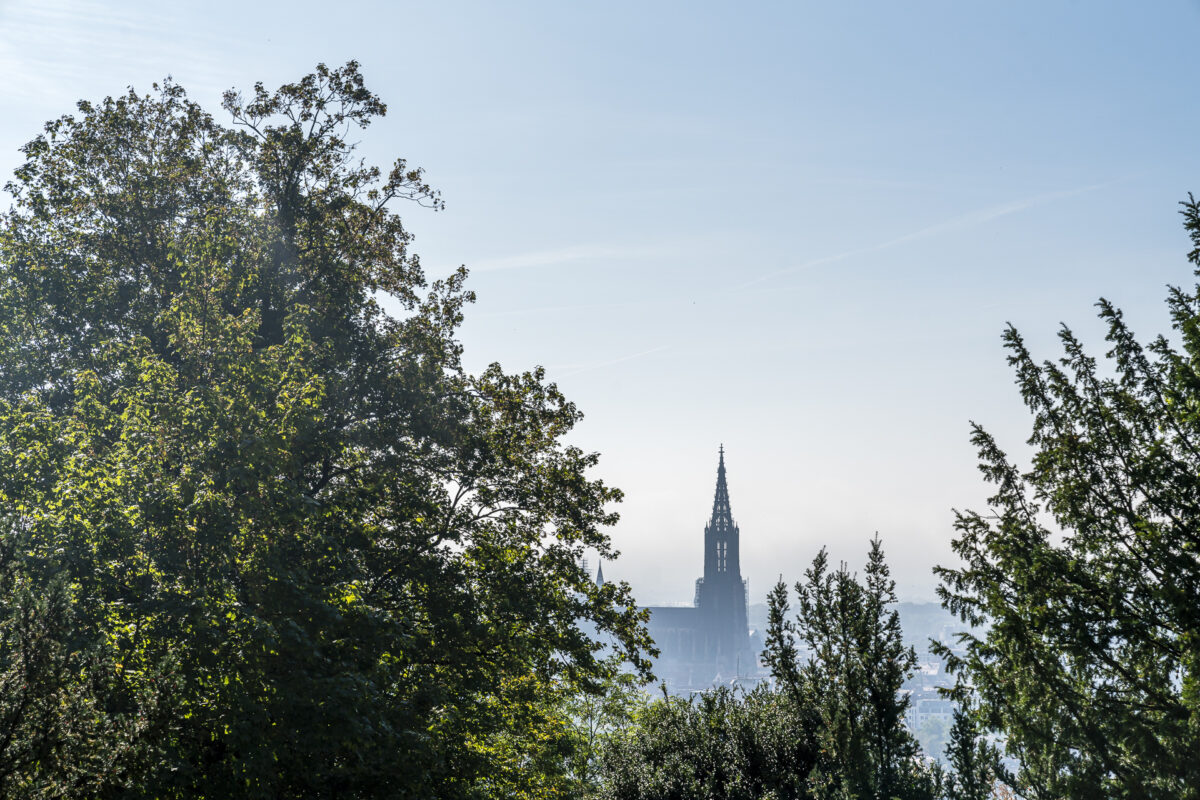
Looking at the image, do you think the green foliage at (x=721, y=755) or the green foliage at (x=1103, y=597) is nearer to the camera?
the green foliage at (x=1103, y=597)

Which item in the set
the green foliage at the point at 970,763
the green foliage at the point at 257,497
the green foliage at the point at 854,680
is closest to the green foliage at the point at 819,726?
the green foliage at the point at 854,680

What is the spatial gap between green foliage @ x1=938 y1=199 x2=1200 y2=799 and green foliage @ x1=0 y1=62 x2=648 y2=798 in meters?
7.50

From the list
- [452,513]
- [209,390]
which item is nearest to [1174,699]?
[452,513]

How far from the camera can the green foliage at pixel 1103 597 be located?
1118 cm

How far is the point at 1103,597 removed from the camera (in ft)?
40.0

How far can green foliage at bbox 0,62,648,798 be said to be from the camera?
1022cm

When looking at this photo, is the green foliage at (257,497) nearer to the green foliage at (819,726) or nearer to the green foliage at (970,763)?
the green foliage at (819,726)

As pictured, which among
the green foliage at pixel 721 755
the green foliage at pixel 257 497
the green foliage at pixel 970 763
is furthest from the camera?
the green foliage at pixel 721 755

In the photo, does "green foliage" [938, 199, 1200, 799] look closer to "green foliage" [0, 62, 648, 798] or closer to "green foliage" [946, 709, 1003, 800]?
"green foliage" [946, 709, 1003, 800]

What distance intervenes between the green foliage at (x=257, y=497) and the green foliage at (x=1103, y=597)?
7.50m

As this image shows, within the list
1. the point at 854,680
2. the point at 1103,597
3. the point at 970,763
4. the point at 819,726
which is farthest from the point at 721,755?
the point at 1103,597

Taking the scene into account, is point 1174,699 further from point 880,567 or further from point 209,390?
point 209,390

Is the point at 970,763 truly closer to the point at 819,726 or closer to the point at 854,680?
the point at 854,680

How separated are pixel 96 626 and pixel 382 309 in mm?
11047
